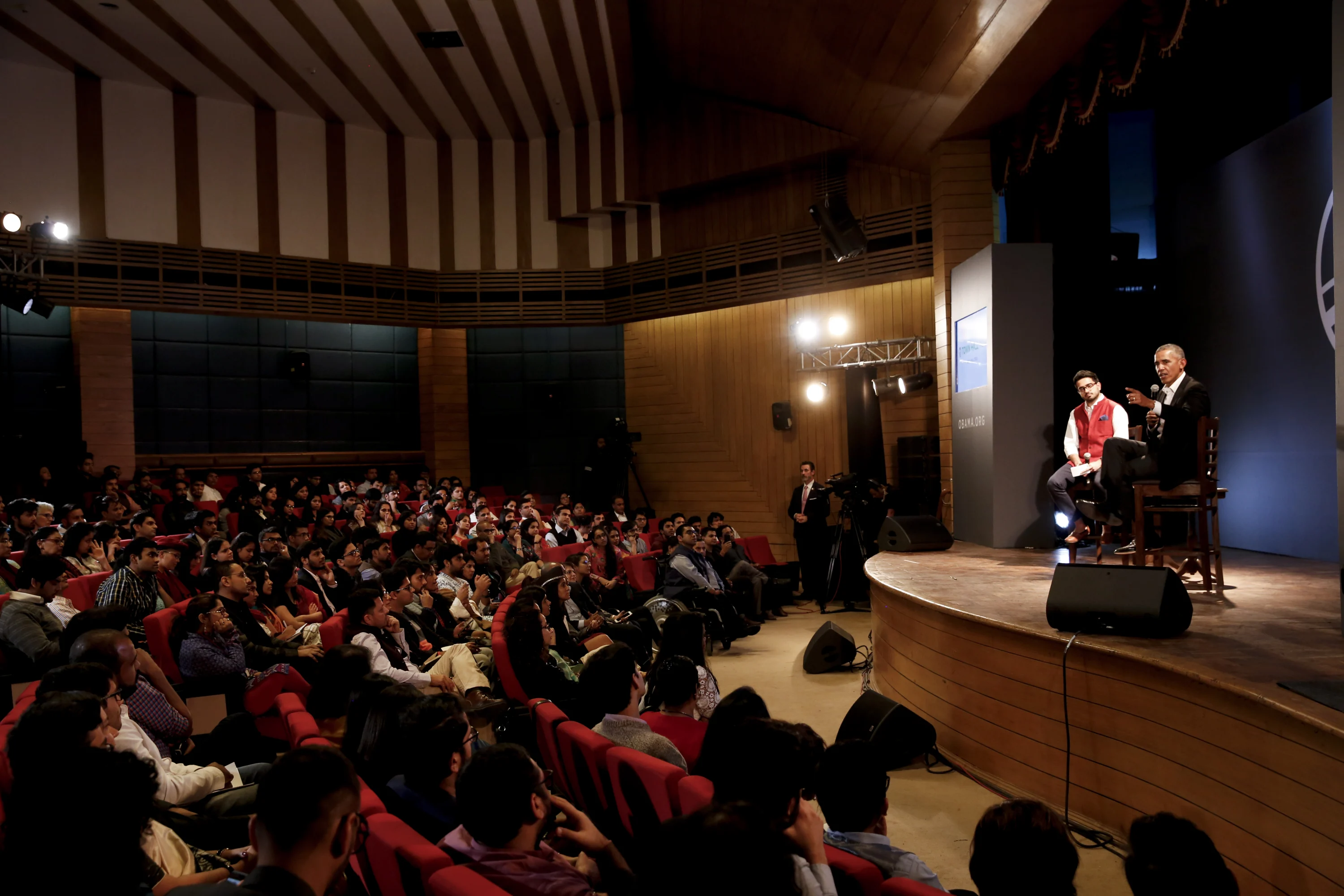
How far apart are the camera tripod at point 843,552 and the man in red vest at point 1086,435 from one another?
8.33ft

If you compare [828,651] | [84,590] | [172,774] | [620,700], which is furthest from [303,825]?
[828,651]

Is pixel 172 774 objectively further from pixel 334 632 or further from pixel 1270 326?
pixel 1270 326

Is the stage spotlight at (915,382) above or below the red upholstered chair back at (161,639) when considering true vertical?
above

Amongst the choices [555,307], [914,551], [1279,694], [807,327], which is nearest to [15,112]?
[555,307]

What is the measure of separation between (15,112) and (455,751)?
11207 millimetres

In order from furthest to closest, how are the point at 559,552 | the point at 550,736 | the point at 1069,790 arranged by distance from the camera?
1. the point at 559,552
2. the point at 1069,790
3. the point at 550,736

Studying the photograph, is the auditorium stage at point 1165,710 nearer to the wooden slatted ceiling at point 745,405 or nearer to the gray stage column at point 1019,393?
the gray stage column at point 1019,393

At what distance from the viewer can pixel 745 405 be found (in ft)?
35.5

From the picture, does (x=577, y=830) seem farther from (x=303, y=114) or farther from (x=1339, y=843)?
(x=303, y=114)

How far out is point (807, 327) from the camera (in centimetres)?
1016

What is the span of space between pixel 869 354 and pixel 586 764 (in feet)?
26.2

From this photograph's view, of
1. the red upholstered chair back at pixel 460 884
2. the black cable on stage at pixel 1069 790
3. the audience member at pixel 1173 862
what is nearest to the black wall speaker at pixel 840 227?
the black cable on stage at pixel 1069 790

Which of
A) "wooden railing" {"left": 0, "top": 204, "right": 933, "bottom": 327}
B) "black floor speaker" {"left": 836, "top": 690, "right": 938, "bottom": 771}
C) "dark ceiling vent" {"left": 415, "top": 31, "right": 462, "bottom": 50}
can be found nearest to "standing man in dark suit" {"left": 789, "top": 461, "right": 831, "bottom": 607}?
"wooden railing" {"left": 0, "top": 204, "right": 933, "bottom": 327}

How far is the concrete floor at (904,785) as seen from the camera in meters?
2.81
